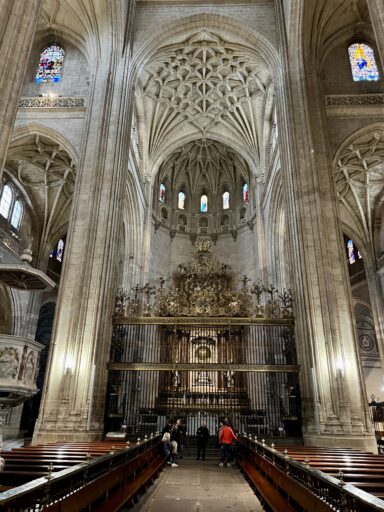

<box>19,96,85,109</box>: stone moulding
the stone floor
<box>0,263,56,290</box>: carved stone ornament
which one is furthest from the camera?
<box>19,96,85,109</box>: stone moulding

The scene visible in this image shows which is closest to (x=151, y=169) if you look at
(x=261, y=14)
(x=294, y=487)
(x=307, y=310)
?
(x=261, y=14)

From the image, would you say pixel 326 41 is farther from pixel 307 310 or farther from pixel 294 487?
pixel 294 487

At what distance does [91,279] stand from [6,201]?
388 inches

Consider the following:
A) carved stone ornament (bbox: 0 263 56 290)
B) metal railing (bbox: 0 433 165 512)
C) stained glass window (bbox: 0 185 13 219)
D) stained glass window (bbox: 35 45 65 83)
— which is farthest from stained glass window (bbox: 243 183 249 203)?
metal railing (bbox: 0 433 165 512)

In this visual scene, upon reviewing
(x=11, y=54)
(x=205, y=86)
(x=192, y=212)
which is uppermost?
(x=205, y=86)

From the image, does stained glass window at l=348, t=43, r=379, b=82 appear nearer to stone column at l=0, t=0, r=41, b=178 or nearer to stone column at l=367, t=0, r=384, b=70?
stone column at l=367, t=0, r=384, b=70

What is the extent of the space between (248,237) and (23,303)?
15605 millimetres

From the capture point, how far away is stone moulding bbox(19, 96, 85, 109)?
17016 millimetres

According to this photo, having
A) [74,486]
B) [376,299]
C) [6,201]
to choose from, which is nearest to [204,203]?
[376,299]

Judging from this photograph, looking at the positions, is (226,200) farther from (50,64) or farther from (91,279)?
(91,279)

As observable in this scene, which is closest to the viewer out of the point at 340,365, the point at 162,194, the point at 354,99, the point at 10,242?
the point at 340,365

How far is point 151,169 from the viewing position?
2644cm

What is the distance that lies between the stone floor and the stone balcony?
3.62 metres

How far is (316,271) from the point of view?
12.5m
